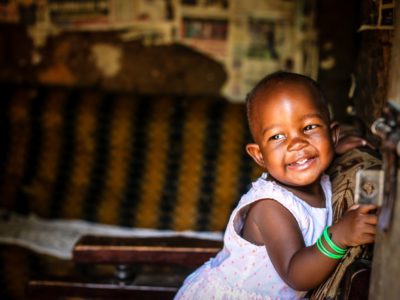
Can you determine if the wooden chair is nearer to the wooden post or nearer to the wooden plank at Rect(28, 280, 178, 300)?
the wooden plank at Rect(28, 280, 178, 300)

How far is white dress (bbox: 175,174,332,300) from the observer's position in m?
1.34

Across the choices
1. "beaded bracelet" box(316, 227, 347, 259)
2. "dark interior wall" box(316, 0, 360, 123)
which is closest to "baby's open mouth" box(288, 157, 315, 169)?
"beaded bracelet" box(316, 227, 347, 259)

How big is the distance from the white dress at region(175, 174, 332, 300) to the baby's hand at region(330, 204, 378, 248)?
25 cm

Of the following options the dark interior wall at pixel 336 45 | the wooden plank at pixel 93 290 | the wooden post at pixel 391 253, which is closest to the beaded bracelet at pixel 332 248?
the wooden post at pixel 391 253

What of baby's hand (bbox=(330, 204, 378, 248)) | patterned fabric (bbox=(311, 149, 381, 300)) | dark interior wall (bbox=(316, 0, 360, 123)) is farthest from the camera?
dark interior wall (bbox=(316, 0, 360, 123))

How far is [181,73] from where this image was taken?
2889 mm

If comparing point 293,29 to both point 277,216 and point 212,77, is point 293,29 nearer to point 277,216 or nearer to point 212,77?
point 212,77

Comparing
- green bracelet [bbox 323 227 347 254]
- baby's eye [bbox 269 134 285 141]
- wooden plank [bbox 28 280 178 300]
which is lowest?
wooden plank [bbox 28 280 178 300]

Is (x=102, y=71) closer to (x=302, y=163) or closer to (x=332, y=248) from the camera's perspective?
(x=302, y=163)

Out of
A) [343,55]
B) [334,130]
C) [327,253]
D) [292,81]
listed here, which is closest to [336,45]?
[343,55]

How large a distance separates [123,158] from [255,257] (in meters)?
1.44

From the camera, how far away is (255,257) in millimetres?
1366

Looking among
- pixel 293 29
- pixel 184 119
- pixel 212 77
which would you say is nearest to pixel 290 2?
pixel 293 29

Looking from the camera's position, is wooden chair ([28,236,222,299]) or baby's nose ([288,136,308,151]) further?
wooden chair ([28,236,222,299])
